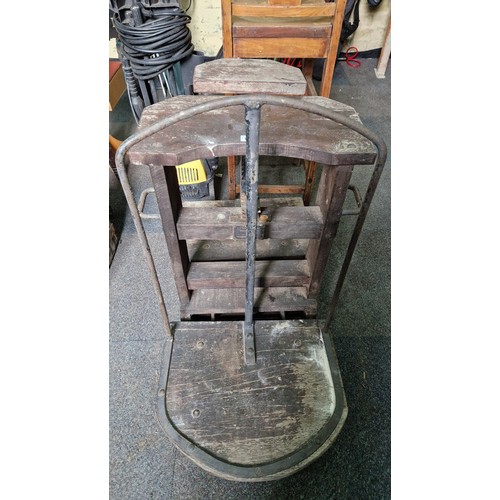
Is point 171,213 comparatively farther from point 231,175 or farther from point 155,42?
point 155,42

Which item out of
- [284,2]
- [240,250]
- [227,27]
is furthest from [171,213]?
[284,2]

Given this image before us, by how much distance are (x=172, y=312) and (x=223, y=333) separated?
1.37 ft

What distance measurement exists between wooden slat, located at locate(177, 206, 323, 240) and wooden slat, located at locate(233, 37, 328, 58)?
31.3 inches

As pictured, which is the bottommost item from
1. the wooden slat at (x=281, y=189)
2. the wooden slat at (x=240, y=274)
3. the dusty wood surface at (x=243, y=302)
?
the dusty wood surface at (x=243, y=302)

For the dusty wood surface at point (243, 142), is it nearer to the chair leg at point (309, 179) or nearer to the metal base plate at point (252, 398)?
the metal base plate at point (252, 398)

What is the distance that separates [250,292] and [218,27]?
2.53 metres

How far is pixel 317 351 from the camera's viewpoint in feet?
4.10

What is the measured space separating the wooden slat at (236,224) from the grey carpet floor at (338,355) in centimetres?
61

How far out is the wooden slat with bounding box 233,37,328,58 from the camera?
1499 millimetres

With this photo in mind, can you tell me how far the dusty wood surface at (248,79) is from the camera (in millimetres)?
1152

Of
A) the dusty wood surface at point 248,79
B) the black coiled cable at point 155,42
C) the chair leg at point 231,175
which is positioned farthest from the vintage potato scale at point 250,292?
the black coiled cable at point 155,42

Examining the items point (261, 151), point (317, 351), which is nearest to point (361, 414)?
point (317, 351)

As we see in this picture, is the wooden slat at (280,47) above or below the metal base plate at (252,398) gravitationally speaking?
above

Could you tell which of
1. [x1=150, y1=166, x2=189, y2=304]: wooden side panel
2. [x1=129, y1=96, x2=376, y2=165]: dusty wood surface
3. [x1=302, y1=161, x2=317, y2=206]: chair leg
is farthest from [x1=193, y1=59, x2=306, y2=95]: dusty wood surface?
[x1=302, y1=161, x2=317, y2=206]: chair leg
